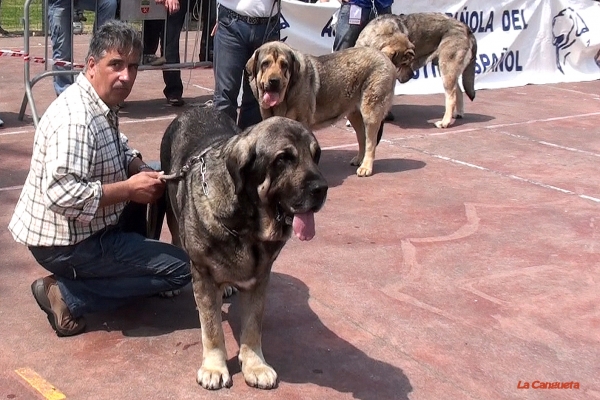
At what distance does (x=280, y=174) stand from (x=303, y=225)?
0.78ft

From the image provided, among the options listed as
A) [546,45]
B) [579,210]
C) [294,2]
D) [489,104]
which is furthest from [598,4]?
[579,210]

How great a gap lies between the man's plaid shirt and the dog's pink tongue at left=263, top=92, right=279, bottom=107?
8.89 ft

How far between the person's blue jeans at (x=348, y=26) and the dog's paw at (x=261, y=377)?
21.5ft

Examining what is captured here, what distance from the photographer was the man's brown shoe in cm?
422

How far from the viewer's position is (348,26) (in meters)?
9.82

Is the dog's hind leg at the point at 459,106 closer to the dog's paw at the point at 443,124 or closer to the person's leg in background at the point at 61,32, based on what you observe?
the dog's paw at the point at 443,124

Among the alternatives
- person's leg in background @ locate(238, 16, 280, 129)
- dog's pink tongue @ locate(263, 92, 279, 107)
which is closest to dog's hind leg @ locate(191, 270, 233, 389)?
dog's pink tongue @ locate(263, 92, 279, 107)

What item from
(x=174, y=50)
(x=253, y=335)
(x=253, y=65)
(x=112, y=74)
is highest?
(x=112, y=74)

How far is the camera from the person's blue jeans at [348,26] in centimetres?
968

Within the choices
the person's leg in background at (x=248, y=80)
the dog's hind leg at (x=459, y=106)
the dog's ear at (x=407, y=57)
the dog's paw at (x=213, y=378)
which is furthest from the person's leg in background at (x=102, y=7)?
the dog's paw at (x=213, y=378)

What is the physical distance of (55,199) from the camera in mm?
3834

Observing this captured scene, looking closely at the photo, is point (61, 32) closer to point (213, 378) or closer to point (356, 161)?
point (356, 161)

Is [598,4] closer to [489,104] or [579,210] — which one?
[489,104]

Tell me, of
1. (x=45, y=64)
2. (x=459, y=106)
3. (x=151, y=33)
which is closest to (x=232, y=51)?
(x=151, y=33)
